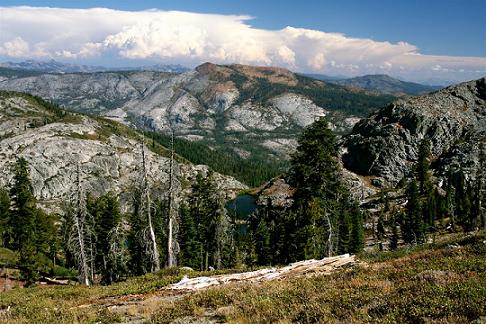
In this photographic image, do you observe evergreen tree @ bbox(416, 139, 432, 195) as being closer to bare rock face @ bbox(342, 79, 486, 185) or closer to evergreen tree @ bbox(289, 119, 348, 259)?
bare rock face @ bbox(342, 79, 486, 185)

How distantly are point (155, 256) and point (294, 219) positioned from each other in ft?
55.7

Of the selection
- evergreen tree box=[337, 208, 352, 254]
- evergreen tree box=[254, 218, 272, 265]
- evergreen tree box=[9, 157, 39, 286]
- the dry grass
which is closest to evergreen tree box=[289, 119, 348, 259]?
the dry grass

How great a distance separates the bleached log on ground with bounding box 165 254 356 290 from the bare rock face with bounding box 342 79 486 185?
149m

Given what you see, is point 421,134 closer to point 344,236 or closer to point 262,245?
point 344,236

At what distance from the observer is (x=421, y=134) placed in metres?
172

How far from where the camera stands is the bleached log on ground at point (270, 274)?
2203 cm

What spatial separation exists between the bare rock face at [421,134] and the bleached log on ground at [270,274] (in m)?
149

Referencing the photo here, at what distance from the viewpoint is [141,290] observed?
74.0 ft

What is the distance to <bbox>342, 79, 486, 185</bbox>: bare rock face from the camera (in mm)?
164625

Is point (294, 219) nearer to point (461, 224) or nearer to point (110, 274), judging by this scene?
point (110, 274)

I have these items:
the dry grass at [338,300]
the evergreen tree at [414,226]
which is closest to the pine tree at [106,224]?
the dry grass at [338,300]

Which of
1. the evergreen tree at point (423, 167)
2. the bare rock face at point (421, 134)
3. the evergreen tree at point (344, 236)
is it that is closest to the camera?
the evergreen tree at point (344, 236)

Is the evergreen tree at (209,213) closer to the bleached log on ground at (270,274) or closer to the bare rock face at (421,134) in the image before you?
the bleached log on ground at (270,274)

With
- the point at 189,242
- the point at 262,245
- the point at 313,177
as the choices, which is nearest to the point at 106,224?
the point at 189,242
